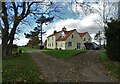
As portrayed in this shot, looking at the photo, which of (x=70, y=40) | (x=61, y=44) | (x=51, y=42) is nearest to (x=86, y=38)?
(x=70, y=40)

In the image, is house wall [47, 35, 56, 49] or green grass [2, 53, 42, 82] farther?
house wall [47, 35, 56, 49]

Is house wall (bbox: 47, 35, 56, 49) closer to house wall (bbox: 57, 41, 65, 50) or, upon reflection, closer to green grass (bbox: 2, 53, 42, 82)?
house wall (bbox: 57, 41, 65, 50)

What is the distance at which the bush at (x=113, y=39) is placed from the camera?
16953 millimetres

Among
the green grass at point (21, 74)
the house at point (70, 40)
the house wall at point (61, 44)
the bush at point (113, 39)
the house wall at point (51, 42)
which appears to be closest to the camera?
the green grass at point (21, 74)

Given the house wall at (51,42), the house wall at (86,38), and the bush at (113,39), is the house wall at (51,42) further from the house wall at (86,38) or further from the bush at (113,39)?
the bush at (113,39)

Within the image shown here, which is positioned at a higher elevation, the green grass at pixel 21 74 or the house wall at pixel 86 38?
the house wall at pixel 86 38

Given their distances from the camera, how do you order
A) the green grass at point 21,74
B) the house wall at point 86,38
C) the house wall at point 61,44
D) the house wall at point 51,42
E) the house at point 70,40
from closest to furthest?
1. the green grass at point 21,74
2. the house wall at point 86,38
3. the house at point 70,40
4. the house wall at point 61,44
5. the house wall at point 51,42

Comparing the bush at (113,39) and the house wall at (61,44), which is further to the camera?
the house wall at (61,44)

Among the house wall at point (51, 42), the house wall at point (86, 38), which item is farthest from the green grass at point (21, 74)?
the house wall at point (51, 42)

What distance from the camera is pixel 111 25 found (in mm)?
17594

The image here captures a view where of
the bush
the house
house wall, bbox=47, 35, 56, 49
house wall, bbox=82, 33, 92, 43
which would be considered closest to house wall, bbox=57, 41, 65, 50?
the house

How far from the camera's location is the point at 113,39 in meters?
17.3

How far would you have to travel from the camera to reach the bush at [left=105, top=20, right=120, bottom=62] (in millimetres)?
16953

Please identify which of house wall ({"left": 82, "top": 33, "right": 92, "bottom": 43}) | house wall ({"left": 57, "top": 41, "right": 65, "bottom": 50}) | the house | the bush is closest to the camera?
the bush
